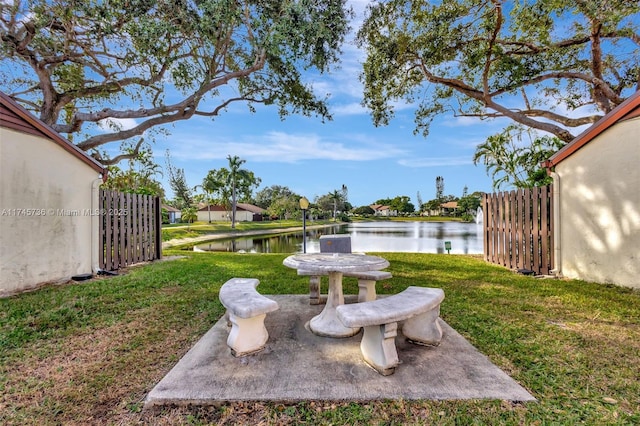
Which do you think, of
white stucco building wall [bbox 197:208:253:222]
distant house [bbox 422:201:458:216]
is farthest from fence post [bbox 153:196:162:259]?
distant house [bbox 422:201:458:216]

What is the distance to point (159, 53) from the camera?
25.1ft

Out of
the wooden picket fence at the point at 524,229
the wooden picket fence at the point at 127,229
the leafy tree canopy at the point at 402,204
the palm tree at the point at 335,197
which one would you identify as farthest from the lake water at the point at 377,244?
the leafy tree canopy at the point at 402,204

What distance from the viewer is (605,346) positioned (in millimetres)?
2836

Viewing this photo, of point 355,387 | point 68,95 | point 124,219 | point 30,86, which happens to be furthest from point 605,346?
point 30,86

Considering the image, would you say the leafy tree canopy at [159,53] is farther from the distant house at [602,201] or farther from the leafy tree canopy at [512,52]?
the distant house at [602,201]

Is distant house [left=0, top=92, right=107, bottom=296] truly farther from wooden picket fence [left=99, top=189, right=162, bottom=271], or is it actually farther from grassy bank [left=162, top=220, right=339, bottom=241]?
grassy bank [left=162, top=220, right=339, bottom=241]

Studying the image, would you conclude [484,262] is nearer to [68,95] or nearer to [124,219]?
[124,219]

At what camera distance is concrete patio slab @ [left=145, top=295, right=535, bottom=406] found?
204 centimetres

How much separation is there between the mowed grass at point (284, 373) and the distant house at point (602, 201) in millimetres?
466

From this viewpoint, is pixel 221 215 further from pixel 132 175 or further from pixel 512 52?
pixel 512 52

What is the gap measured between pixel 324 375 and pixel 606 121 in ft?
21.3

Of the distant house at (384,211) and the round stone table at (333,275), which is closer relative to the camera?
the round stone table at (333,275)

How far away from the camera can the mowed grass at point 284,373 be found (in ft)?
6.20

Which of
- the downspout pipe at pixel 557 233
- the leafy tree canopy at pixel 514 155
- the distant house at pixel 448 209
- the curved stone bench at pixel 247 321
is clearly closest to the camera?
the curved stone bench at pixel 247 321
